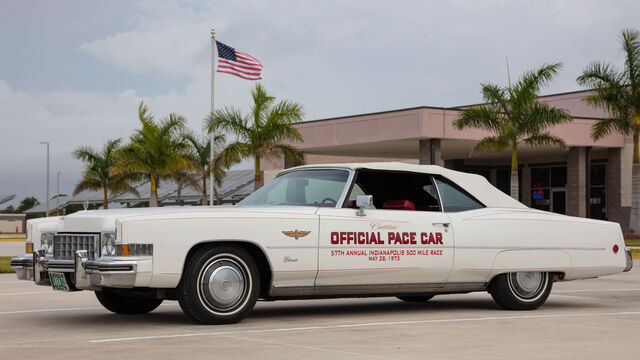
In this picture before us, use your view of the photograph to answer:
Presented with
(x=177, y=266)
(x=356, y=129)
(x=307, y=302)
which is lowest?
(x=307, y=302)

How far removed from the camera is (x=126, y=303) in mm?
9367

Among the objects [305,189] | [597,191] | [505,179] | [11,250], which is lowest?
[11,250]

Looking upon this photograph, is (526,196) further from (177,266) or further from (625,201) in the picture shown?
(177,266)

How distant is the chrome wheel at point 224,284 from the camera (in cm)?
804

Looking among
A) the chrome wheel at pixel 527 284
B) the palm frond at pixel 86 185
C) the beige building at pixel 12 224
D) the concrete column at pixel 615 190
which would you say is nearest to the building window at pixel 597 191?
the concrete column at pixel 615 190

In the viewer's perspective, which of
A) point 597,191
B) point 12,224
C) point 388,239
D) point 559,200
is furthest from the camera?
point 12,224

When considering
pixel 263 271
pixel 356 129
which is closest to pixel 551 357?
pixel 263 271

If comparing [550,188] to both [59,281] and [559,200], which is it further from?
[59,281]

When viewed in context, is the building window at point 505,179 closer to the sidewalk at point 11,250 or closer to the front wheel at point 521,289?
the sidewalk at point 11,250

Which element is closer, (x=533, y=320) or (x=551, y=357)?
(x=551, y=357)

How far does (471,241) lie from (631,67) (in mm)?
26137

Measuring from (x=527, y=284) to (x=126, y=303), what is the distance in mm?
4341

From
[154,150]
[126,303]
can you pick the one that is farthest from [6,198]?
[126,303]

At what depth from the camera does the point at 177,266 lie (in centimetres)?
786
